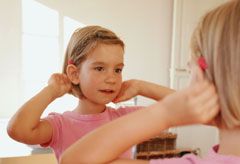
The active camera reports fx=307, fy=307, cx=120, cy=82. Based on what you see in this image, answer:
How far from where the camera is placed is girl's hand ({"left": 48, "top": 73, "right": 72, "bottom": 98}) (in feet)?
3.38

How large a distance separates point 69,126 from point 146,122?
535 millimetres

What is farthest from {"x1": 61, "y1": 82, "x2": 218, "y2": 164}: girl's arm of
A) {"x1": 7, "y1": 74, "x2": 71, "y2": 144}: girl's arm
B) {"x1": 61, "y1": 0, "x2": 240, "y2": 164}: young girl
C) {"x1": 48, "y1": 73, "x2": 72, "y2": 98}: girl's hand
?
{"x1": 48, "y1": 73, "x2": 72, "y2": 98}: girl's hand

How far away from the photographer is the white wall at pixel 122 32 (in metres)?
2.83

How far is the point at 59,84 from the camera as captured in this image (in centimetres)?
105

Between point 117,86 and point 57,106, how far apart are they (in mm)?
2095

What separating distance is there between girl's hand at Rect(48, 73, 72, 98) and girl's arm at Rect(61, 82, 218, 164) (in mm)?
436

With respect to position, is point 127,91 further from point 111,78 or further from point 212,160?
point 212,160

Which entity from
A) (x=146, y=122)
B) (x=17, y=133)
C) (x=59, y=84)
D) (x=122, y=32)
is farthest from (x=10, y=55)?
(x=146, y=122)

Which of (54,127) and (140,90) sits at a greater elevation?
(140,90)

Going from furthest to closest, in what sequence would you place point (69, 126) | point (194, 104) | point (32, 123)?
point (69, 126) → point (32, 123) → point (194, 104)

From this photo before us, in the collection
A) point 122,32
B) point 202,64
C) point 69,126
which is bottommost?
point 69,126

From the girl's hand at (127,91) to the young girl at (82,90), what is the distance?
0.5 inches

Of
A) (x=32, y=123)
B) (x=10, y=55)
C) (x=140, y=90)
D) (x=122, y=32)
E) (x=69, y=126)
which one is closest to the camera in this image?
(x=32, y=123)

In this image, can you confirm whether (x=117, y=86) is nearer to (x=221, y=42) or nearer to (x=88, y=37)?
(x=88, y=37)
